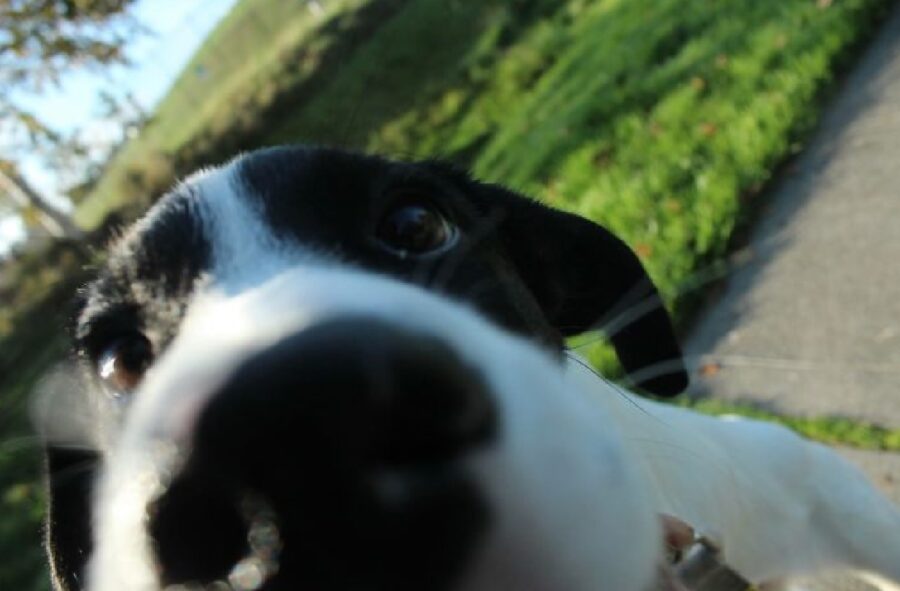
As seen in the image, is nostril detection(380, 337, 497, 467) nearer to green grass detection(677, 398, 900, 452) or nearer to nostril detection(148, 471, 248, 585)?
nostril detection(148, 471, 248, 585)

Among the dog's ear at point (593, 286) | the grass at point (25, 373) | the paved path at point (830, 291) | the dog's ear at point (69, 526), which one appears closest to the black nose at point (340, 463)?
the dog's ear at point (69, 526)

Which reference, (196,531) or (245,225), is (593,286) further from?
(196,531)

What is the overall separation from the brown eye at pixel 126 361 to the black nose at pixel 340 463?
903 mm

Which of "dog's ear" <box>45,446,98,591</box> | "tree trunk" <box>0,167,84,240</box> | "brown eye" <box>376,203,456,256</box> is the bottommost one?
"tree trunk" <box>0,167,84,240</box>

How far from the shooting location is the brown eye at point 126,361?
1.77 metres

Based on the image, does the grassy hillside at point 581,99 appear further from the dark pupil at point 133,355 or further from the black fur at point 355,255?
the dark pupil at point 133,355

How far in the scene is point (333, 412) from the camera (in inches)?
33.1

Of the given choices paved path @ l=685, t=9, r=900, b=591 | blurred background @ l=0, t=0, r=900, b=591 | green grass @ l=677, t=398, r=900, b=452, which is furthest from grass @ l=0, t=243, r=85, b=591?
paved path @ l=685, t=9, r=900, b=591

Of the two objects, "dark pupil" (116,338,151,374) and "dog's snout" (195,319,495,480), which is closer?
"dog's snout" (195,319,495,480)

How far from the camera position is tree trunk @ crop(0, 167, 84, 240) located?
10273 millimetres

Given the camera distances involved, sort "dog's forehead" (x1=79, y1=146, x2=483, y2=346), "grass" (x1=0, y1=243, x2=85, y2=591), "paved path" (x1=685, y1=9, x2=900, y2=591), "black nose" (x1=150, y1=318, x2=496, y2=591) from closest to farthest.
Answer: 1. "black nose" (x1=150, y1=318, x2=496, y2=591)
2. "dog's forehead" (x1=79, y1=146, x2=483, y2=346)
3. "paved path" (x1=685, y1=9, x2=900, y2=591)
4. "grass" (x1=0, y1=243, x2=85, y2=591)

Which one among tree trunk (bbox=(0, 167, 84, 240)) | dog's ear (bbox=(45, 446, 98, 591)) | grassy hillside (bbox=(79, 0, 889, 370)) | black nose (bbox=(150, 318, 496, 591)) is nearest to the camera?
black nose (bbox=(150, 318, 496, 591))

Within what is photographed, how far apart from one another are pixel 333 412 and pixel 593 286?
1624mm

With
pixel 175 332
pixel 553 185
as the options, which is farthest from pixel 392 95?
pixel 175 332
